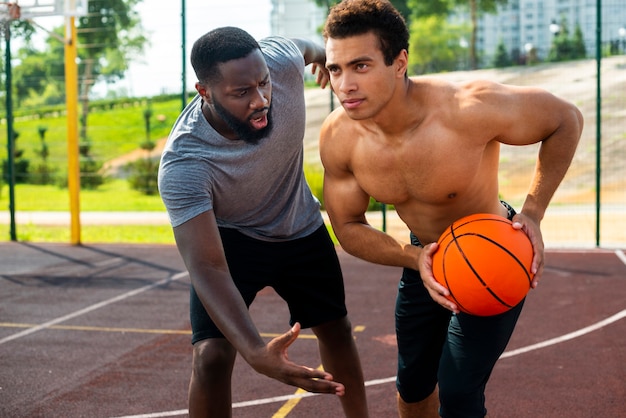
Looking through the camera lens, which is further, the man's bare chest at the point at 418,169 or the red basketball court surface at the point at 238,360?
the red basketball court surface at the point at 238,360

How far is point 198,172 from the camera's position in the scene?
344 cm

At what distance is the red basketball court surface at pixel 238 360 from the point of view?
5.14 m

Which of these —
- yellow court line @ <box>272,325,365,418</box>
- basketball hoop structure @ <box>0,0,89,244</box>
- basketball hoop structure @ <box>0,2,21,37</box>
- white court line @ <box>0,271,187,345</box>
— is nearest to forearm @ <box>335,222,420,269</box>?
yellow court line @ <box>272,325,365,418</box>

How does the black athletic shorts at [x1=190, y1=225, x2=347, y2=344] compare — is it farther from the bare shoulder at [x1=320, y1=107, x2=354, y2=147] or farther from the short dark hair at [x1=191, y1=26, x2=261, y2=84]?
the short dark hair at [x1=191, y1=26, x2=261, y2=84]

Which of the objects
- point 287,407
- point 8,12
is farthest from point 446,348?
point 8,12

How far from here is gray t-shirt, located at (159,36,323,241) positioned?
341 centimetres

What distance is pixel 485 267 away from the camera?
129 inches

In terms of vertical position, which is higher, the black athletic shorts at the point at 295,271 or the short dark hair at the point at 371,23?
the short dark hair at the point at 371,23

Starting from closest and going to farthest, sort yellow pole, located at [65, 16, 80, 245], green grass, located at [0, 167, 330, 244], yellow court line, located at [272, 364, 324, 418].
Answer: yellow court line, located at [272, 364, 324, 418] < yellow pole, located at [65, 16, 80, 245] < green grass, located at [0, 167, 330, 244]

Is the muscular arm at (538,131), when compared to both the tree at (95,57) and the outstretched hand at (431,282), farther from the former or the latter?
the tree at (95,57)

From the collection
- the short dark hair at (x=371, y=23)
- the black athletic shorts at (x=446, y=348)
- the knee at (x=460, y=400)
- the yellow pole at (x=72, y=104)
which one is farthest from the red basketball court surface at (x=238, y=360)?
the short dark hair at (x=371, y=23)

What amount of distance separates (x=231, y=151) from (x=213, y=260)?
21.7 inches

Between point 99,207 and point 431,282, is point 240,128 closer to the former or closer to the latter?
point 431,282

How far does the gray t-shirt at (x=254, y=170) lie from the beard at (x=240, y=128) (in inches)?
2.1
